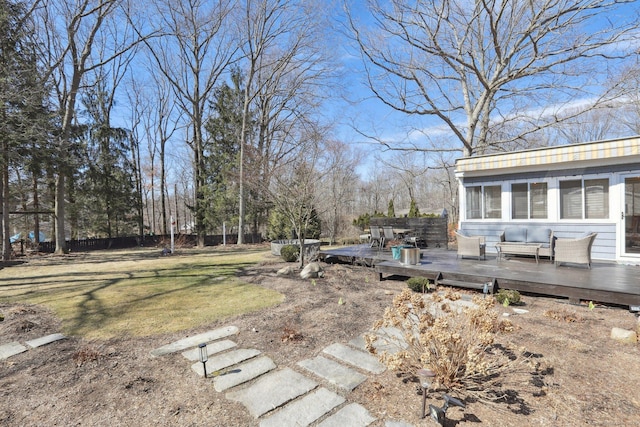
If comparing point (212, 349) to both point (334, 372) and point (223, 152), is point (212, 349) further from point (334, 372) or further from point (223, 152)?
point (223, 152)

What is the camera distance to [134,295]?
19.2 feet

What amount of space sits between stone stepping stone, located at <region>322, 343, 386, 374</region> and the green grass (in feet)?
6.26

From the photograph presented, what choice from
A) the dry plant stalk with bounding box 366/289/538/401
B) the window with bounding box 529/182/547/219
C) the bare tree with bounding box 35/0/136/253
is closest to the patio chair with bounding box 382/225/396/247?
the window with bounding box 529/182/547/219

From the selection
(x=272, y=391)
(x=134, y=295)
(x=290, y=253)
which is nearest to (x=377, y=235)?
(x=290, y=253)

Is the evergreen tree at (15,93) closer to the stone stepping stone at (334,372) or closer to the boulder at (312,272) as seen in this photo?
the boulder at (312,272)

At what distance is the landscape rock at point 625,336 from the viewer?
10.7 feet

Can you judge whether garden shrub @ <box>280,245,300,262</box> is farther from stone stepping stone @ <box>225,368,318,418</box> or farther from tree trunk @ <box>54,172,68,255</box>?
tree trunk @ <box>54,172,68,255</box>

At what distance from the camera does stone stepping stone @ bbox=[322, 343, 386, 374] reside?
2.88 metres

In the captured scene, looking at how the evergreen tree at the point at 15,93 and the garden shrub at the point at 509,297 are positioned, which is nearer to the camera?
the garden shrub at the point at 509,297

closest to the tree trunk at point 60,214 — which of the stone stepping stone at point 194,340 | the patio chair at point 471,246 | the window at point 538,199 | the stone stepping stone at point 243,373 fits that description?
the stone stepping stone at point 194,340

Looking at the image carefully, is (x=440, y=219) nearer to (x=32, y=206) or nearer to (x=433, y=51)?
(x=433, y=51)

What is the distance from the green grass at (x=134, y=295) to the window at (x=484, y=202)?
20.7 ft

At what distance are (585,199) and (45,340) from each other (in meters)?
10.1

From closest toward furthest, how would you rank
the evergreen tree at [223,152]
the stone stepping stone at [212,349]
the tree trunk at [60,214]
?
1. the stone stepping stone at [212,349]
2. the tree trunk at [60,214]
3. the evergreen tree at [223,152]
